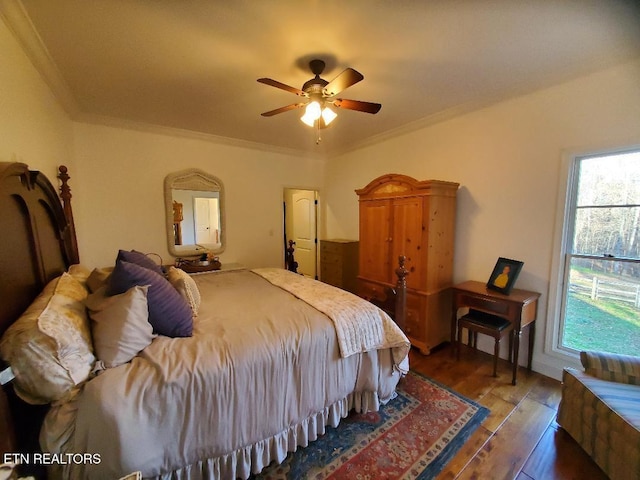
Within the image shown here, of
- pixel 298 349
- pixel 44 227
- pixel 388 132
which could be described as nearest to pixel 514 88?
pixel 388 132

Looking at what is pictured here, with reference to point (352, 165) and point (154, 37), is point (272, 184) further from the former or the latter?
point (154, 37)

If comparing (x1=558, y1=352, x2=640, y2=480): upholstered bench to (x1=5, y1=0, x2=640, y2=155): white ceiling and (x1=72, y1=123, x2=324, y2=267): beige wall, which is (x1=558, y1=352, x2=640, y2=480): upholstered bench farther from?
(x1=72, y1=123, x2=324, y2=267): beige wall

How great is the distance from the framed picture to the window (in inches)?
14.5

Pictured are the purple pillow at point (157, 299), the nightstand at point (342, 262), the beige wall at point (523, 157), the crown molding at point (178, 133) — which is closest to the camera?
the purple pillow at point (157, 299)

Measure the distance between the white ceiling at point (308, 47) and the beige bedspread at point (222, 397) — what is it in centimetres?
182

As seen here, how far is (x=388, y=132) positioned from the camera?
11.5 feet

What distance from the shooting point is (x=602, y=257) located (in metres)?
2.11

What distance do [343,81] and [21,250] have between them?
6.86 ft

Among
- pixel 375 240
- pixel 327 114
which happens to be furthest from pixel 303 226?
pixel 327 114

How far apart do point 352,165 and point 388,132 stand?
36.3 inches

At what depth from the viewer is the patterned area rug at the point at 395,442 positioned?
1474mm

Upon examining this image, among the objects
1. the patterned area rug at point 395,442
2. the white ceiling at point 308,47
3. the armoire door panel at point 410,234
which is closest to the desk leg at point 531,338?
the patterned area rug at point 395,442

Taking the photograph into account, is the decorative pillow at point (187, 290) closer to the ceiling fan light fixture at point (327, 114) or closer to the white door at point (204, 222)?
the ceiling fan light fixture at point (327, 114)

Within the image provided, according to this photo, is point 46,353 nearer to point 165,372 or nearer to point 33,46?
point 165,372
